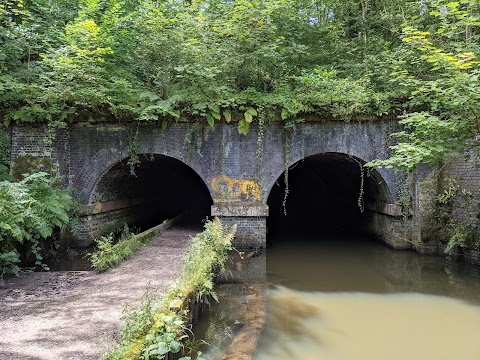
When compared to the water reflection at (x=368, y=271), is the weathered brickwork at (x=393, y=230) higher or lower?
higher

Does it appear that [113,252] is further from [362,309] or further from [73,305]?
[362,309]

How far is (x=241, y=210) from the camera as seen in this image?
10070 millimetres

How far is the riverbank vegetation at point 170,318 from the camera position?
10.6ft

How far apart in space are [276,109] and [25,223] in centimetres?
659

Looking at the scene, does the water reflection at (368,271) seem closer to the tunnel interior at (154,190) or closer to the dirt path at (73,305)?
the dirt path at (73,305)

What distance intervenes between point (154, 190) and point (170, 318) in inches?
517

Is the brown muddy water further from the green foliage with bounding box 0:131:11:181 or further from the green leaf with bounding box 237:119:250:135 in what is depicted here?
the green foliage with bounding box 0:131:11:181

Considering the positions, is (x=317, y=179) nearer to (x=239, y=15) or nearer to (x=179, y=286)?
(x=239, y=15)

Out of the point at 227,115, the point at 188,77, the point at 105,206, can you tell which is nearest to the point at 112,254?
the point at 105,206

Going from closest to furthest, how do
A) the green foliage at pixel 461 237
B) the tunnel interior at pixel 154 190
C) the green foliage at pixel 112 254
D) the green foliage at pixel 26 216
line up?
the green foliage at pixel 26 216 < the green foliage at pixel 112 254 < the green foliage at pixel 461 237 < the tunnel interior at pixel 154 190

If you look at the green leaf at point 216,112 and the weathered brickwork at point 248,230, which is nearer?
the green leaf at point 216,112

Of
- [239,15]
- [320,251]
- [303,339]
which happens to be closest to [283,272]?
[320,251]

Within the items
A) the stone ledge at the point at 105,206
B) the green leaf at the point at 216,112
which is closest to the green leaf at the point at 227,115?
the green leaf at the point at 216,112

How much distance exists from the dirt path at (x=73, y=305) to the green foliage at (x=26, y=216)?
0.72 meters
